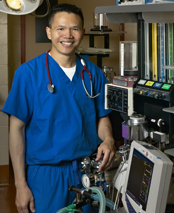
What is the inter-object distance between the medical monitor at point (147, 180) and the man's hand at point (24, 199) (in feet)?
1.67

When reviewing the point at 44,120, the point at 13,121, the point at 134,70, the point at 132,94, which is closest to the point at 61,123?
the point at 44,120

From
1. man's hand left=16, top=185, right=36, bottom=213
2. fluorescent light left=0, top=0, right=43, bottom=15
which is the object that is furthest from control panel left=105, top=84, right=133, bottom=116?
fluorescent light left=0, top=0, right=43, bottom=15

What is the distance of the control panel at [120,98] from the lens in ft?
4.55

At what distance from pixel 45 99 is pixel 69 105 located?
0.42 feet

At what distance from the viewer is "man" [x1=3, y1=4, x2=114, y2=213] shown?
1459mm

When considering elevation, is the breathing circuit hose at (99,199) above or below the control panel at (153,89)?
below

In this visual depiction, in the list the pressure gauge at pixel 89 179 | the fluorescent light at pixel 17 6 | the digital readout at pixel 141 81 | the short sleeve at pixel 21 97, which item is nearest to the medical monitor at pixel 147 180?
the pressure gauge at pixel 89 179

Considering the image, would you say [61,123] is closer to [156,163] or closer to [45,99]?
[45,99]

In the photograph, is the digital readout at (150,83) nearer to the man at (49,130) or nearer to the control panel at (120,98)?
the control panel at (120,98)

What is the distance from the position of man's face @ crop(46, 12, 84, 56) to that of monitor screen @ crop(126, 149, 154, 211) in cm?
62

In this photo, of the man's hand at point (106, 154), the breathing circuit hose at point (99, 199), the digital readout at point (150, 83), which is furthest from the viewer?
the man's hand at point (106, 154)

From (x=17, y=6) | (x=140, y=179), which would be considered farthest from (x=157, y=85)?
(x=17, y=6)

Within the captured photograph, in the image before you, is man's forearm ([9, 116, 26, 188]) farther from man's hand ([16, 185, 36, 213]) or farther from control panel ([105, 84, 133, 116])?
control panel ([105, 84, 133, 116])

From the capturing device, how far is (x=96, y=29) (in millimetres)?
3215
